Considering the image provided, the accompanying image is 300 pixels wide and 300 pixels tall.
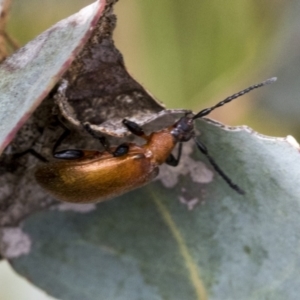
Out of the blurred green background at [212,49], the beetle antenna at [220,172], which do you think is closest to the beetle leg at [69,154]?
the beetle antenna at [220,172]

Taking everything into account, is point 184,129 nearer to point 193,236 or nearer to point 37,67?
point 193,236

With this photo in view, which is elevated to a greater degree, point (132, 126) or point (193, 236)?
point (132, 126)

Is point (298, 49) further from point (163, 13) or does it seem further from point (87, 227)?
point (87, 227)

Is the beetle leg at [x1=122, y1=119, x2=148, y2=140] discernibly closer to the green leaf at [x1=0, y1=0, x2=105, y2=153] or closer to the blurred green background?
the green leaf at [x1=0, y1=0, x2=105, y2=153]

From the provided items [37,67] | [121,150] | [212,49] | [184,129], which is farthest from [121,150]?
[212,49]

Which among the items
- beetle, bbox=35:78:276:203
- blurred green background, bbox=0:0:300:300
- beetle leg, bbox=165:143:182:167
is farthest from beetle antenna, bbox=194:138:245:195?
blurred green background, bbox=0:0:300:300

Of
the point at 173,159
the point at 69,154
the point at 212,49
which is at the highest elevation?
the point at 69,154

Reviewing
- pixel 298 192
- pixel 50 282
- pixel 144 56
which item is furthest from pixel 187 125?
pixel 144 56
